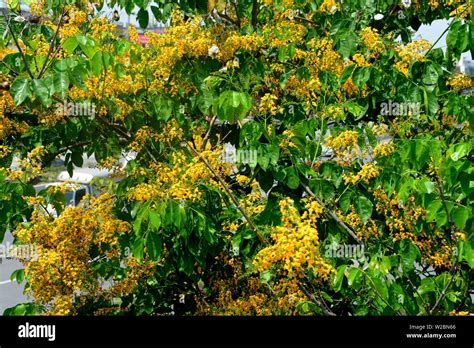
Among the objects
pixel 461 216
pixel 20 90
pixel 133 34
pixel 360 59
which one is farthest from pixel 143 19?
pixel 461 216

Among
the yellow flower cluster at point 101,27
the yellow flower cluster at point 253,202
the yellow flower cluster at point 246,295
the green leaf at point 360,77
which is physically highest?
the yellow flower cluster at point 101,27

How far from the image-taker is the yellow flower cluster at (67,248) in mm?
3107

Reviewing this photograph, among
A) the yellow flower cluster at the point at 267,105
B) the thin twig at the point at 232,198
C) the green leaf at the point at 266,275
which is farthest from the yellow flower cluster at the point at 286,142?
the green leaf at the point at 266,275

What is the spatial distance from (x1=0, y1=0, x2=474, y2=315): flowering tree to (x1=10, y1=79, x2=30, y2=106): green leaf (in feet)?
0.05

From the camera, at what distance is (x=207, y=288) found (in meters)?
3.80

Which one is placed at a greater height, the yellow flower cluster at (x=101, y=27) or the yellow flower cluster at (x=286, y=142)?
the yellow flower cluster at (x=101, y=27)

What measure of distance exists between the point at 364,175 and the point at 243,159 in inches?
Answer: 22.5

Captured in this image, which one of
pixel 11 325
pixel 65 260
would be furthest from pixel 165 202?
pixel 11 325

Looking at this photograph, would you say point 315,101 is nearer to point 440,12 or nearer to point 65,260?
point 440,12

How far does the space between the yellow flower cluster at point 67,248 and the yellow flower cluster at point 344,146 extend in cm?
113

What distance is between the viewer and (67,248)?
126 inches

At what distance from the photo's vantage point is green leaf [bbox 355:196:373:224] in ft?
10.4

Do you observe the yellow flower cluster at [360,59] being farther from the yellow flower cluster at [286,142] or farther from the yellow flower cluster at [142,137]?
the yellow flower cluster at [142,137]

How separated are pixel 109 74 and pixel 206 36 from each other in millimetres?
601
